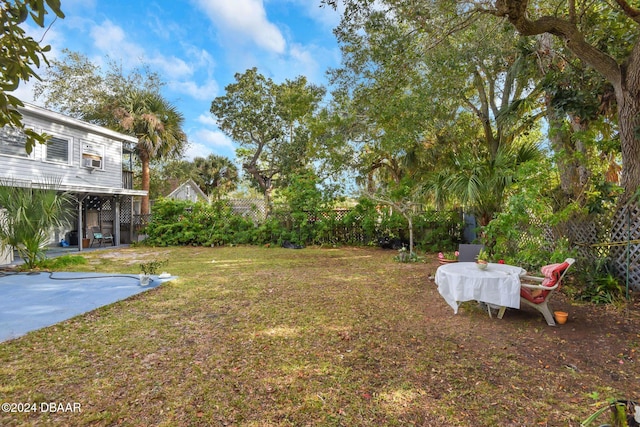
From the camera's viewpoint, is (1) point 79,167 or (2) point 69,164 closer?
(2) point 69,164

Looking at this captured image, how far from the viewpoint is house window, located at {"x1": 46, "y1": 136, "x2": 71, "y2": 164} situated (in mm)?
9672

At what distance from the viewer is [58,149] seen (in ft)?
32.6

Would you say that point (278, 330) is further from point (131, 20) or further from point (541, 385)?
point (131, 20)

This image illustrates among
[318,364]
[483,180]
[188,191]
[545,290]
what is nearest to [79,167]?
[318,364]

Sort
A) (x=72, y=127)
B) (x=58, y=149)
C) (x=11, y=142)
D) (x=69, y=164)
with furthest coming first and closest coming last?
(x=72, y=127), (x=69, y=164), (x=58, y=149), (x=11, y=142)

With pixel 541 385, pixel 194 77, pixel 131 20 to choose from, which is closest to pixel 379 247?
pixel 541 385

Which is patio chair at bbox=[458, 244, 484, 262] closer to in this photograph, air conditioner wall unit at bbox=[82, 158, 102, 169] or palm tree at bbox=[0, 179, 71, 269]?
palm tree at bbox=[0, 179, 71, 269]

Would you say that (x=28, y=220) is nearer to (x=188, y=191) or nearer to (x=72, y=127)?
(x=72, y=127)

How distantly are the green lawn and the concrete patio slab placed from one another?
0.93ft

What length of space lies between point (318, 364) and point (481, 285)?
2.10 m

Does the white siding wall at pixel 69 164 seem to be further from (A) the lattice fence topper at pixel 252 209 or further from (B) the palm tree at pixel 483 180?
(B) the palm tree at pixel 483 180

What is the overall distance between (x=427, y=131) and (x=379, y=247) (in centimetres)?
385

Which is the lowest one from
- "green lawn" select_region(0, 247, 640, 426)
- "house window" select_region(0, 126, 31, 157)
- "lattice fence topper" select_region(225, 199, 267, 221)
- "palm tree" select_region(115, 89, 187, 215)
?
"green lawn" select_region(0, 247, 640, 426)

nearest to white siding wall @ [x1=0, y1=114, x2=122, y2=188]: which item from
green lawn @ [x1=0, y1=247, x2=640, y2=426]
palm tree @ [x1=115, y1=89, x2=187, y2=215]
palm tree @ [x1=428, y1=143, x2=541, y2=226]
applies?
palm tree @ [x1=115, y1=89, x2=187, y2=215]
